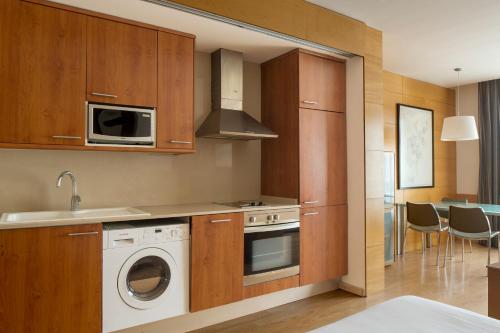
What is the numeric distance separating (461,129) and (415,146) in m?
1.04

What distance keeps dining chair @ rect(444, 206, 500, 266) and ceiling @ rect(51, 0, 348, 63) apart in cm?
265

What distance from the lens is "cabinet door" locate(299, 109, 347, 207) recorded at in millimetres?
3309

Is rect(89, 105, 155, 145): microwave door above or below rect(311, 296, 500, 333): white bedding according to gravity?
above

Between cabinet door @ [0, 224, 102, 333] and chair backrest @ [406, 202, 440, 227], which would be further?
chair backrest @ [406, 202, 440, 227]

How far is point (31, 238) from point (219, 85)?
1.98 metres

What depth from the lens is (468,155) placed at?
6.07 m

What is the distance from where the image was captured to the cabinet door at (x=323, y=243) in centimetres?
330

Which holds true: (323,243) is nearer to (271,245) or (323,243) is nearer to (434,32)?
(271,245)

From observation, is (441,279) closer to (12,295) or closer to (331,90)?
(331,90)

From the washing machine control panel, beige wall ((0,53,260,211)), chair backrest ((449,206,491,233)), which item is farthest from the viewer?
chair backrest ((449,206,491,233))

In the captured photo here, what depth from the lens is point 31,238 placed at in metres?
2.03

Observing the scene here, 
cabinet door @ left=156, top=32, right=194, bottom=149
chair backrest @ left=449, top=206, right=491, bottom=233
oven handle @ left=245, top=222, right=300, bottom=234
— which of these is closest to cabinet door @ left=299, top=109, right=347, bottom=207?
oven handle @ left=245, top=222, right=300, bottom=234

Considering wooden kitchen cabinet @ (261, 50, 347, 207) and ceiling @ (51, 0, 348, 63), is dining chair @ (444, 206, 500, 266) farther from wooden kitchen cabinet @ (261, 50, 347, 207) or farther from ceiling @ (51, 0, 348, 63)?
ceiling @ (51, 0, 348, 63)

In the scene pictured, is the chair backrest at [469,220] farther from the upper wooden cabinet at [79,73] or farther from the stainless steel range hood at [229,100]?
the upper wooden cabinet at [79,73]
